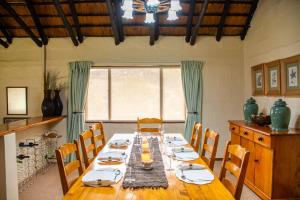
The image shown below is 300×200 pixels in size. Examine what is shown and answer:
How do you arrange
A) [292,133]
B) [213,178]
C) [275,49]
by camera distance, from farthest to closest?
[275,49] < [292,133] < [213,178]

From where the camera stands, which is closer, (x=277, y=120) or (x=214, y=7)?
(x=277, y=120)

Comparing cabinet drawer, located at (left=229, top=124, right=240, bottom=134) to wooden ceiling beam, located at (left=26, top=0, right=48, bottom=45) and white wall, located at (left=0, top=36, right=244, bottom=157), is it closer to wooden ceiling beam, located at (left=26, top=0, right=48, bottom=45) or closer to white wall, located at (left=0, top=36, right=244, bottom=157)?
white wall, located at (left=0, top=36, right=244, bottom=157)

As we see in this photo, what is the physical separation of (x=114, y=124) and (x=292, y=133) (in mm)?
3144

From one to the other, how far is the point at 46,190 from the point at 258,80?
150 inches

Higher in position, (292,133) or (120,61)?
(120,61)

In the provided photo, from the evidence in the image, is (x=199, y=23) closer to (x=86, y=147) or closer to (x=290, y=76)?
(x=290, y=76)

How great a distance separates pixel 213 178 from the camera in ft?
5.76

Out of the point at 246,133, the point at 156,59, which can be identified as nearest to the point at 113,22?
the point at 156,59

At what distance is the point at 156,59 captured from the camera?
4.92 meters

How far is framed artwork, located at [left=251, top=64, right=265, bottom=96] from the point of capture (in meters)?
4.17

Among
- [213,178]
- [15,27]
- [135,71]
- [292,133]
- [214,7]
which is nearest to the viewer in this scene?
[213,178]

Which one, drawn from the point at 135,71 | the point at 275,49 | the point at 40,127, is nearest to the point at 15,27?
the point at 40,127

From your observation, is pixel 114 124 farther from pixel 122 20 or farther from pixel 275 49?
pixel 275 49

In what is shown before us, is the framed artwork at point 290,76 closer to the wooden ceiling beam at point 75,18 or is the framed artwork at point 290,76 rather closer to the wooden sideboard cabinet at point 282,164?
the wooden sideboard cabinet at point 282,164
